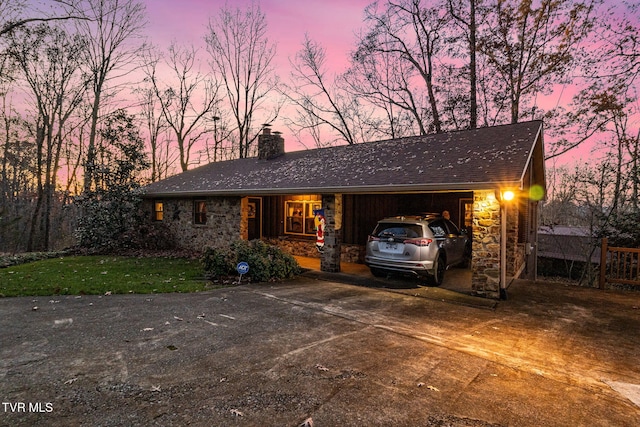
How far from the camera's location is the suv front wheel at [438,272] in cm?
760

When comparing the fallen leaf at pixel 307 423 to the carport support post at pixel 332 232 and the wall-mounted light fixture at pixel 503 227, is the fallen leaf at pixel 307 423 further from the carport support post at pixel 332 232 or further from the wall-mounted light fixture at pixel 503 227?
the carport support post at pixel 332 232

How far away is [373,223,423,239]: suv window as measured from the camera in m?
7.44

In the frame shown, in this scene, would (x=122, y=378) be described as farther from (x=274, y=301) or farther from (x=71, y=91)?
(x=71, y=91)

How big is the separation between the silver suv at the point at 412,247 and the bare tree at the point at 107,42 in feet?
57.9

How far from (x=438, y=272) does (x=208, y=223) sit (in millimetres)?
8702

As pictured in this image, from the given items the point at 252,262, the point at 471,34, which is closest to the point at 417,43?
the point at 471,34

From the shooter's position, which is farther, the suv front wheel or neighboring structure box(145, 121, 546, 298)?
the suv front wheel

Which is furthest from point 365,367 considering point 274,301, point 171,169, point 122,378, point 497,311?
point 171,169

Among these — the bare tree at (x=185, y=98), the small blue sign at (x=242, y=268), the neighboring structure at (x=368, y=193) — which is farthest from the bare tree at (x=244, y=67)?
the small blue sign at (x=242, y=268)

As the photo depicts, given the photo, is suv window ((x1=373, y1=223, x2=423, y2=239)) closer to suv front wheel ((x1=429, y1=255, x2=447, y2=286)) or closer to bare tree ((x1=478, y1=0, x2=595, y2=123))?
suv front wheel ((x1=429, y1=255, x2=447, y2=286))

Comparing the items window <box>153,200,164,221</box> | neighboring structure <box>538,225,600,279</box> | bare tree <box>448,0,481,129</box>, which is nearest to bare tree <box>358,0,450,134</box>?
bare tree <box>448,0,481,129</box>

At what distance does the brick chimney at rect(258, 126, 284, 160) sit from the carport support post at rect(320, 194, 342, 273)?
21.0 feet

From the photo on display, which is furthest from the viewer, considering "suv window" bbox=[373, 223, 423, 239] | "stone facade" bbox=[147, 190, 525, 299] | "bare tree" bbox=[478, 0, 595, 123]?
"bare tree" bbox=[478, 0, 595, 123]

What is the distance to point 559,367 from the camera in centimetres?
376
